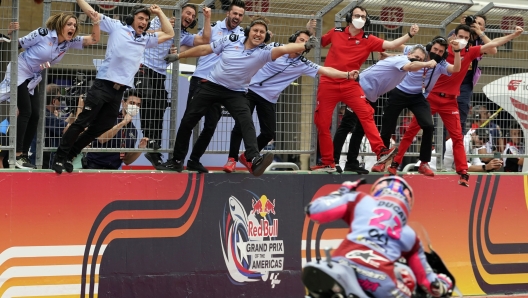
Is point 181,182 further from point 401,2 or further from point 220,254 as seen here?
point 401,2

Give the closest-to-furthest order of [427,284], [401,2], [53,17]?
1. [427,284]
2. [53,17]
3. [401,2]

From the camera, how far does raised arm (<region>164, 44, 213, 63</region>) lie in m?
11.4

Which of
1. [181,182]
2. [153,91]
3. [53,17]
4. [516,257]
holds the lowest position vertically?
[516,257]

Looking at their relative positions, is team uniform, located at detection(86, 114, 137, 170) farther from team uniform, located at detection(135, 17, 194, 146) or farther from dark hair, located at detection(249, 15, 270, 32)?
dark hair, located at detection(249, 15, 270, 32)

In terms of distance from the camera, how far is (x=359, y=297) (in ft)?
Result: 24.7

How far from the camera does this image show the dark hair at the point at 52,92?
442 inches

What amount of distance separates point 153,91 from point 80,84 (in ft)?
3.32

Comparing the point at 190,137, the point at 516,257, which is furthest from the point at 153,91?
the point at 516,257

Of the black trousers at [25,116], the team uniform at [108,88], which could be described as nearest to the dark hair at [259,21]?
the team uniform at [108,88]

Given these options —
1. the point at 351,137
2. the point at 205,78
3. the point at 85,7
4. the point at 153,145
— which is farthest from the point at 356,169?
the point at 85,7

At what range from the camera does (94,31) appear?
437 inches

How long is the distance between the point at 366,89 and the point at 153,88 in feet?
10.6

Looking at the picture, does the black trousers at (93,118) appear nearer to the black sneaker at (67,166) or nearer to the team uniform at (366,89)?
the black sneaker at (67,166)

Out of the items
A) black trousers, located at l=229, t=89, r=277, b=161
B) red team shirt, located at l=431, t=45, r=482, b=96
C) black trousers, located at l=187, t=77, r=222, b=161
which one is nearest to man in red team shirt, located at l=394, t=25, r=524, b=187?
red team shirt, located at l=431, t=45, r=482, b=96
